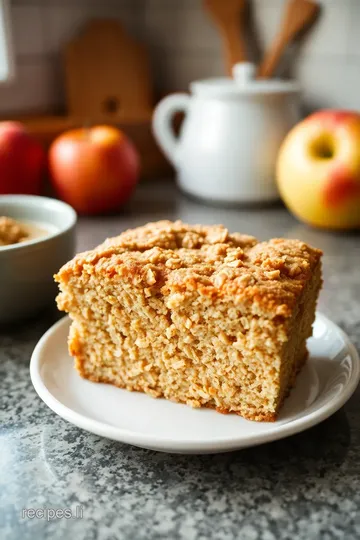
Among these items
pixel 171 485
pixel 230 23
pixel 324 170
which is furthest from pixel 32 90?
pixel 171 485

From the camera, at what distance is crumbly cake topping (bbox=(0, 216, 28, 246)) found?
92cm

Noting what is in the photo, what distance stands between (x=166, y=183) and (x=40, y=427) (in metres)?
1.18

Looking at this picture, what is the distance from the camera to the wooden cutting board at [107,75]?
1716mm

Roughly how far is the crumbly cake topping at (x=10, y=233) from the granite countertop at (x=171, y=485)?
251mm

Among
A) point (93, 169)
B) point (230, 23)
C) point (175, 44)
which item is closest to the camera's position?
point (93, 169)

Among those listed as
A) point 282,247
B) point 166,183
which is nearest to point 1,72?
point 166,183

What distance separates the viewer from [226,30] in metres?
1.66

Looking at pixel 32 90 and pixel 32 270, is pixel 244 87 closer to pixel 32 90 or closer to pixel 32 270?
pixel 32 90

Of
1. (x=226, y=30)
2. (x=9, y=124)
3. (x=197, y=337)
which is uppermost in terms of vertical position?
(x=226, y=30)

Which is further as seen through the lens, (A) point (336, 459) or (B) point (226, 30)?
(B) point (226, 30)

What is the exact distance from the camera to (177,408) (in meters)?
0.71

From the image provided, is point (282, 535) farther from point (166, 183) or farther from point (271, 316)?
point (166, 183)

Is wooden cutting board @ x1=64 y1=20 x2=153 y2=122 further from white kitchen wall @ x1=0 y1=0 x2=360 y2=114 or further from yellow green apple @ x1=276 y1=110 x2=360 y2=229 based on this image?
yellow green apple @ x1=276 y1=110 x2=360 y2=229

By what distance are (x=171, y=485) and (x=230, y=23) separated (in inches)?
55.7
